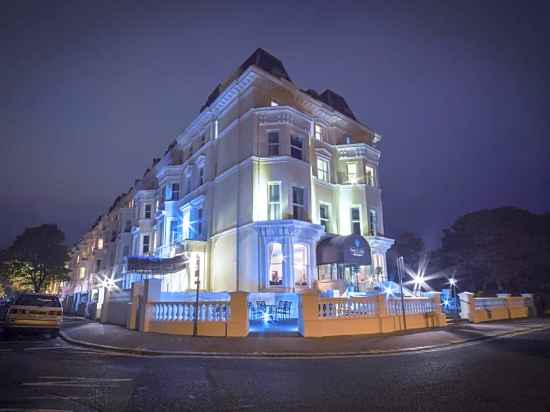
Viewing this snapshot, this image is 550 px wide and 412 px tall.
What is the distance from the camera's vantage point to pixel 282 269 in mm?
20828

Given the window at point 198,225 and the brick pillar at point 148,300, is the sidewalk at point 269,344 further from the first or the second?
the window at point 198,225

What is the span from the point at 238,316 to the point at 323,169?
53.9 ft

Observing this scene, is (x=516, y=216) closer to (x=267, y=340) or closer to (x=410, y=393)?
(x=267, y=340)

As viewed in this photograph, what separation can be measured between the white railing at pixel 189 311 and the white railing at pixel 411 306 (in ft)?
22.7

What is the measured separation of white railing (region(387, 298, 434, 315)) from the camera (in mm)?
14867

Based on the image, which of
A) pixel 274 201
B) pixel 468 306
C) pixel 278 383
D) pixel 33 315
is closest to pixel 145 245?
pixel 274 201

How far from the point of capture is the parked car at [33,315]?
13.8 m

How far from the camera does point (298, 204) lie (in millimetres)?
22531

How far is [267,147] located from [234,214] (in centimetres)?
495

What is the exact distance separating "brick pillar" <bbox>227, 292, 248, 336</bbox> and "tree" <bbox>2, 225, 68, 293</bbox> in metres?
47.3

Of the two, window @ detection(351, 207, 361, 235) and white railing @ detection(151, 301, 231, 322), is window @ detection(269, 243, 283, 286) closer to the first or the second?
window @ detection(351, 207, 361, 235)

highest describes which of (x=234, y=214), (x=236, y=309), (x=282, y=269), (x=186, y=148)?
(x=186, y=148)

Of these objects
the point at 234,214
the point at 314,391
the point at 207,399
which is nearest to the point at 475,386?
the point at 314,391

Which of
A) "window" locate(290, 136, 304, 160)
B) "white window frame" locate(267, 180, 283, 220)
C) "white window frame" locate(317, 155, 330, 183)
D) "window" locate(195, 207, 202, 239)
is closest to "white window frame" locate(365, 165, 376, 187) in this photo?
"white window frame" locate(317, 155, 330, 183)
